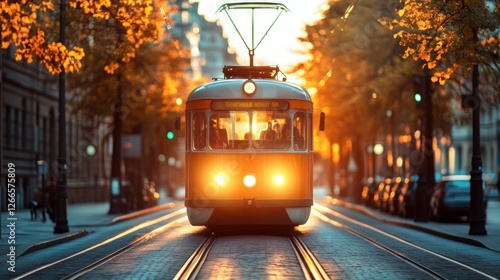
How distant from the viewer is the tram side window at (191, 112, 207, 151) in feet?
84.4

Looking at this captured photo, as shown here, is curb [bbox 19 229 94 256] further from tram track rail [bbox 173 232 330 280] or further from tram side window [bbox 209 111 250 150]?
tram side window [bbox 209 111 250 150]

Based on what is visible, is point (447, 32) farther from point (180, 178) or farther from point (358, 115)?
point (180, 178)

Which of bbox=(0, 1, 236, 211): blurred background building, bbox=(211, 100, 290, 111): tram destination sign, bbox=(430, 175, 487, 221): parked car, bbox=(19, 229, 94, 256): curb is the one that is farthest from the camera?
bbox=(0, 1, 236, 211): blurred background building

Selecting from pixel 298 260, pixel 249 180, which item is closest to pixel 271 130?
pixel 249 180

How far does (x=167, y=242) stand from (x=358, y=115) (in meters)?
32.5

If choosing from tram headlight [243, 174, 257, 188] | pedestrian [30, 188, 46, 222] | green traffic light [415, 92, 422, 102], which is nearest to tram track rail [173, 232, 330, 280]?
tram headlight [243, 174, 257, 188]

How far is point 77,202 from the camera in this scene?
67.2 meters

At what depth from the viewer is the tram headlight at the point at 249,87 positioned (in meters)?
25.6

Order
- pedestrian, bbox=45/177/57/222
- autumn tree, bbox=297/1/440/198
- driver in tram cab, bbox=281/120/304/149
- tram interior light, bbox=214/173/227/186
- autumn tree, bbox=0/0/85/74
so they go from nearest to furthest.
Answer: autumn tree, bbox=0/0/85/74, tram interior light, bbox=214/173/227/186, driver in tram cab, bbox=281/120/304/149, pedestrian, bbox=45/177/57/222, autumn tree, bbox=297/1/440/198

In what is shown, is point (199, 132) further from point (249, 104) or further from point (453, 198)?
point (453, 198)

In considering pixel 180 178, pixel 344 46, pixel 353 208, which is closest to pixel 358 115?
pixel 353 208

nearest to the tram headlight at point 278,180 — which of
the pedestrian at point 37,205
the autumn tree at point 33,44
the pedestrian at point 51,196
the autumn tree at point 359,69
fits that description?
the autumn tree at point 33,44

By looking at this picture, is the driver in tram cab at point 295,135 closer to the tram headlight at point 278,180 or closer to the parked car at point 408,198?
the tram headlight at point 278,180

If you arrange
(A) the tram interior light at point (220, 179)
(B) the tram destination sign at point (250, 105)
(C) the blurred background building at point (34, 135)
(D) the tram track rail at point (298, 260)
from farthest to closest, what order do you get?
1. (C) the blurred background building at point (34, 135)
2. (B) the tram destination sign at point (250, 105)
3. (A) the tram interior light at point (220, 179)
4. (D) the tram track rail at point (298, 260)
